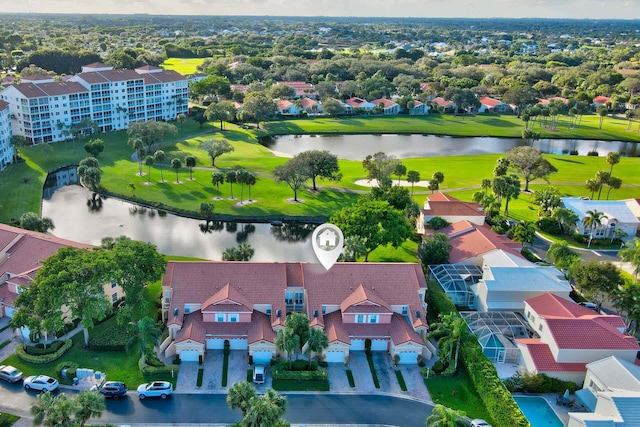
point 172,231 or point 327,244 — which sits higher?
point 327,244

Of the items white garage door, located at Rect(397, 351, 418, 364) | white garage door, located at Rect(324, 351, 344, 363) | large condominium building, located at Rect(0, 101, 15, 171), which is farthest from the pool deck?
large condominium building, located at Rect(0, 101, 15, 171)

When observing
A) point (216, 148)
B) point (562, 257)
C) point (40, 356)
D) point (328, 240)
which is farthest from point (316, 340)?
point (216, 148)

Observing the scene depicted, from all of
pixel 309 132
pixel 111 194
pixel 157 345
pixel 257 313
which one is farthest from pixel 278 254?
pixel 309 132

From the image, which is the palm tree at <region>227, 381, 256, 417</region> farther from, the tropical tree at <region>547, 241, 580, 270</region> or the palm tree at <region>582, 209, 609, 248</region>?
the palm tree at <region>582, 209, 609, 248</region>

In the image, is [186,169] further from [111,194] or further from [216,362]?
[216,362]

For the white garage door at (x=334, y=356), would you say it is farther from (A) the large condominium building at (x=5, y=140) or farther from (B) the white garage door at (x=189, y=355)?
(A) the large condominium building at (x=5, y=140)

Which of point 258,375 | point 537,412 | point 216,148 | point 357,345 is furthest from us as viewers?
point 216,148

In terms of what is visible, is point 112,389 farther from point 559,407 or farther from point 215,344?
point 559,407

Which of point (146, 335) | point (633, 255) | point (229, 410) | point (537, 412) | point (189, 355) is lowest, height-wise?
point (229, 410)
